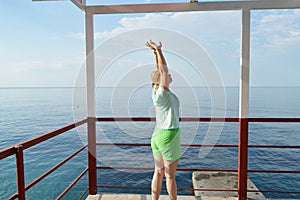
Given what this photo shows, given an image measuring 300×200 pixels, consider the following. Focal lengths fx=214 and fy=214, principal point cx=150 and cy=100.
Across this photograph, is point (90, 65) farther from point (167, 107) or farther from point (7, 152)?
point (7, 152)

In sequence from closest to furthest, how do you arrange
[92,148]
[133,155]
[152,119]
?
[152,119] < [92,148] < [133,155]

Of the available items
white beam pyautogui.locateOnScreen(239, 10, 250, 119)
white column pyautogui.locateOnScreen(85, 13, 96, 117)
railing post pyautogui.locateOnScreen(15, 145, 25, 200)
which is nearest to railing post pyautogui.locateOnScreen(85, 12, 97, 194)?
white column pyautogui.locateOnScreen(85, 13, 96, 117)

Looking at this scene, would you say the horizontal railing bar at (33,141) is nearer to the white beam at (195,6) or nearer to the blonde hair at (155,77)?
the blonde hair at (155,77)

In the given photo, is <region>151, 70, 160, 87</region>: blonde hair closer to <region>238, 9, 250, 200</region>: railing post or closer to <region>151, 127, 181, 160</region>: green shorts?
<region>151, 127, 181, 160</region>: green shorts

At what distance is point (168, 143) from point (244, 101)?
3.23 ft

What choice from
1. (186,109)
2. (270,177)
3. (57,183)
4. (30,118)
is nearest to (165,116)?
(186,109)

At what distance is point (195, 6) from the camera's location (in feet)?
6.89

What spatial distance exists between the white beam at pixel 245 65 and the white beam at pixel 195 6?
0.32 feet

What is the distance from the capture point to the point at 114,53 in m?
2.29

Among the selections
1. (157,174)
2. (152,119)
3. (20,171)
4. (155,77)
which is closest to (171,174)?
(157,174)

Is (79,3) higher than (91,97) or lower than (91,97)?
higher

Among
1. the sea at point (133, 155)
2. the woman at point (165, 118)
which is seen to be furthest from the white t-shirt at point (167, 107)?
the sea at point (133, 155)

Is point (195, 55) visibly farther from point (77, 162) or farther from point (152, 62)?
point (77, 162)

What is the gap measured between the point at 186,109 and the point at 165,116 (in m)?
1.02
